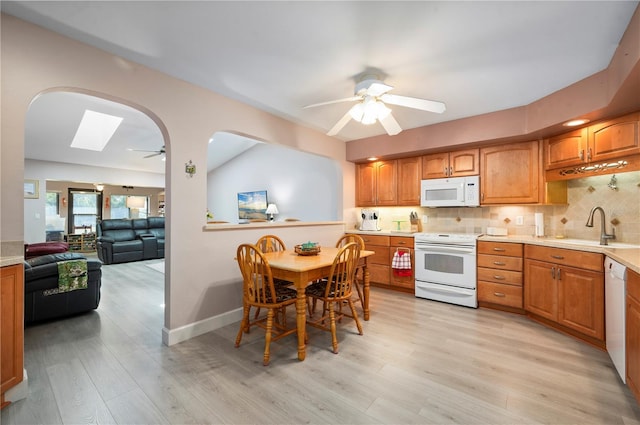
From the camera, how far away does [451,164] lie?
3984 millimetres

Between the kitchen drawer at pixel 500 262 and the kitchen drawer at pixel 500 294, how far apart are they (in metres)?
0.21

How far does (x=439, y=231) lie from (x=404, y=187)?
87 centimetres

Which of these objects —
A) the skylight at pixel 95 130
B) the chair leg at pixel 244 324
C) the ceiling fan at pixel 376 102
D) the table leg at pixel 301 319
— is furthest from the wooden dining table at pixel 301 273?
the skylight at pixel 95 130

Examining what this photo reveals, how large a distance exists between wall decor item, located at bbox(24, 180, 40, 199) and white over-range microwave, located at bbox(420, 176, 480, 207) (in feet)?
27.8

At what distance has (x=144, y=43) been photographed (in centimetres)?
207

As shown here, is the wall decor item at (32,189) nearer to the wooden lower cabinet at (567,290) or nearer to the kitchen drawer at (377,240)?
the kitchen drawer at (377,240)

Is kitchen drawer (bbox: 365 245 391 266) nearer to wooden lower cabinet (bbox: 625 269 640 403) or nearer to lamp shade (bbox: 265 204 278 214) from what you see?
wooden lower cabinet (bbox: 625 269 640 403)

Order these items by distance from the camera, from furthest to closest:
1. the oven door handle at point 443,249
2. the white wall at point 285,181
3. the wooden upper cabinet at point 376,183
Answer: the white wall at point 285,181 → the wooden upper cabinet at point 376,183 → the oven door handle at point 443,249

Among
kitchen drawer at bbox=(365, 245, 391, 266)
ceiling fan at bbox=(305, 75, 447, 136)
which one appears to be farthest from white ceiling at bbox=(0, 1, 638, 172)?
kitchen drawer at bbox=(365, 245, 391, 266)

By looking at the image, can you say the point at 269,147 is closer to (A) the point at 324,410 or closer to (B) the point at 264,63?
(B) the point at 264,63

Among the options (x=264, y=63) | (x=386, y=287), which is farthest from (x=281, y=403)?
(x=386, y=287)

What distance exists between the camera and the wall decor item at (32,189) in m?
6.47

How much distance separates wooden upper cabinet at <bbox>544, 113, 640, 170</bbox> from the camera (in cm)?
244

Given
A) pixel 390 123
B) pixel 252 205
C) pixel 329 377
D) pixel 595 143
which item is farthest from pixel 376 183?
pixel 252 205
